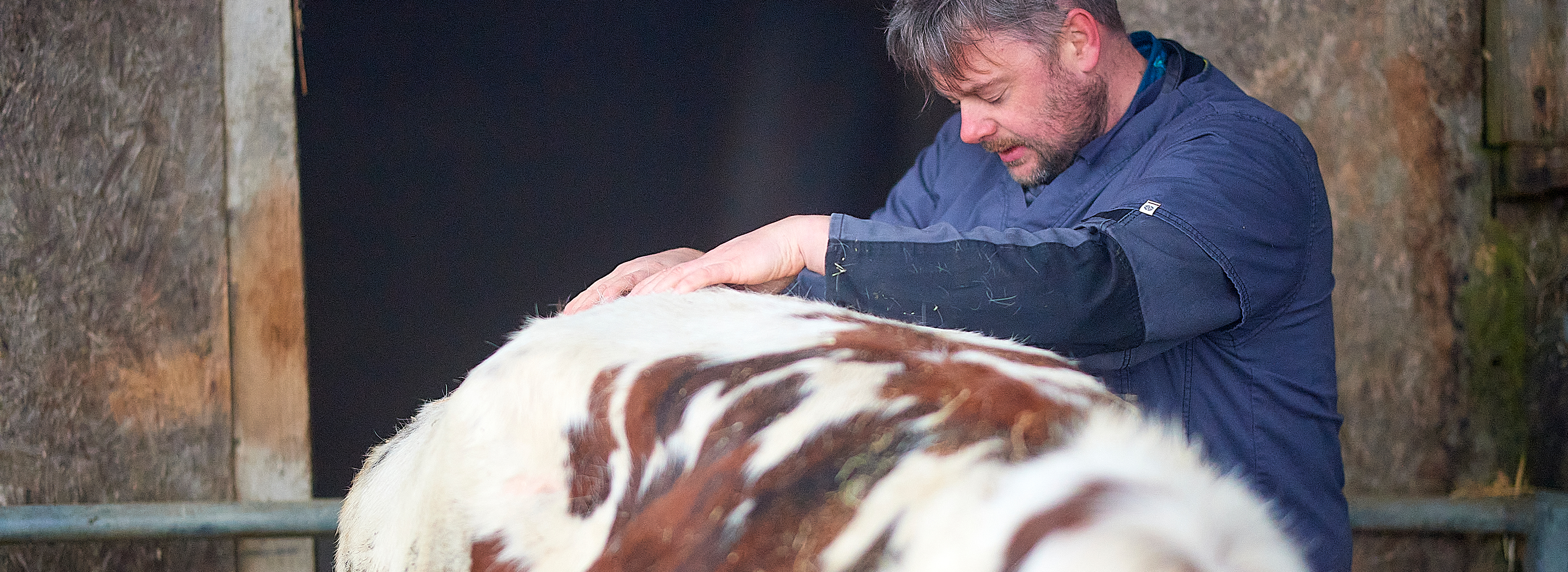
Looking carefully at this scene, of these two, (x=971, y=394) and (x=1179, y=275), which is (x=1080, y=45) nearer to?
(x=1179, y=275)

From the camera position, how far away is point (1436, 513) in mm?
1871

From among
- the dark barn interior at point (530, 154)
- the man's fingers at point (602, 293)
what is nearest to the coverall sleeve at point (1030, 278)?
the man's fingers at point (602, 293)

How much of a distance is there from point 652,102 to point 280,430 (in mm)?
1307

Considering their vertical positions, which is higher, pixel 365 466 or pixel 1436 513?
pixel 365 466

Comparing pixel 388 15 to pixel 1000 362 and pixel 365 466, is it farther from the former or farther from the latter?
pixel 1000 362

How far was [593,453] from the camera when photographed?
2.02 feet

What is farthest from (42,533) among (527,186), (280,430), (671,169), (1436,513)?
(1436,513)

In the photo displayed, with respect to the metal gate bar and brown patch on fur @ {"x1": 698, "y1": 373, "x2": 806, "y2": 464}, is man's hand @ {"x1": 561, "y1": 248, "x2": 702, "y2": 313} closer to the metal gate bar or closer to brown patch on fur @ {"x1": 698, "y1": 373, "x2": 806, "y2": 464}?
brown patch on fur @ {"x1": 698, "y1": 373, "x2": 806, "y2": 464}

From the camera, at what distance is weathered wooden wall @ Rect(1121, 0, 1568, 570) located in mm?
2008

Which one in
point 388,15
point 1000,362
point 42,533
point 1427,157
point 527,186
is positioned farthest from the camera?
point 527,186

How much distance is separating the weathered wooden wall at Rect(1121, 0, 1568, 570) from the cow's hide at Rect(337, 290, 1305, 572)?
1.71 metres

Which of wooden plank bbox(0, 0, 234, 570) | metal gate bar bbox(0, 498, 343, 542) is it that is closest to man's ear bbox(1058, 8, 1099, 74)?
metal gate bar bbox(0, 498, 343, 542)

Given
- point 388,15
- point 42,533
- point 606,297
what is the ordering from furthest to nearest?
point 388,15 < point 42,533 < point 606,297

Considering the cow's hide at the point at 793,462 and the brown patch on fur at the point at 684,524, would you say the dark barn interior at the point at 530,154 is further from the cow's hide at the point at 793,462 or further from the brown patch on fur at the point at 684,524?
the brown patch on fur at the point at 684,524
